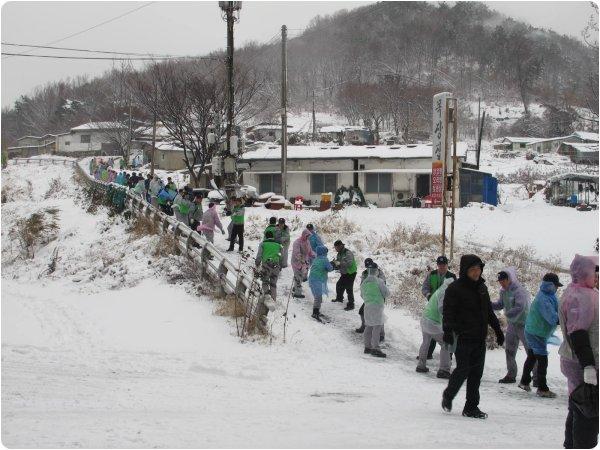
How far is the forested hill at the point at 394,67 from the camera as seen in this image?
3381 inches

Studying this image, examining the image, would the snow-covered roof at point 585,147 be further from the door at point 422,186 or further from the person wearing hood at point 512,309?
the person wearing hood at point 512,309

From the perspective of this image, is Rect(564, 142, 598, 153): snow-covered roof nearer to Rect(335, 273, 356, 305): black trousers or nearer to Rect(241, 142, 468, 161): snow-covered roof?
Rect(241, 142, 468, 161): snow-covered roof

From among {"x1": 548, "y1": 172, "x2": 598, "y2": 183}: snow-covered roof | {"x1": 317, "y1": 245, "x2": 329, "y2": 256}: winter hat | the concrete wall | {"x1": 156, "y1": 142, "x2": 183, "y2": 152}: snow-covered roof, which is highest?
the concrete wall

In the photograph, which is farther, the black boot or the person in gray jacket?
the black boot

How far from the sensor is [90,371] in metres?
7.62

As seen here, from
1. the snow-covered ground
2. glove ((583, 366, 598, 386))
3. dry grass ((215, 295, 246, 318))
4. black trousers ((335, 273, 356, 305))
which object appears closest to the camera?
glove ((583, 366, 598, 386))

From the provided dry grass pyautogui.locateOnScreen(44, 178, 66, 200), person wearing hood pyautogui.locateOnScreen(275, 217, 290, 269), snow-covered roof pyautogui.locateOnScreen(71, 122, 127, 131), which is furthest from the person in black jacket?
snow-covered roof pyautogui.locateOnScreen(71, 122, 127, 131)

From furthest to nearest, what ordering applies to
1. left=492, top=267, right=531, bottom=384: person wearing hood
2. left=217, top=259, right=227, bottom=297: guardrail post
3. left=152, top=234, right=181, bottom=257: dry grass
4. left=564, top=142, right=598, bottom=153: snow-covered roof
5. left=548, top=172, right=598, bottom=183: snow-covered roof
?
1. left=564, top=142, right=598, bottom=153: snow-covered roof
2. left=548, top=172, right=598, bottom=183: snow-covered roof
3. left=152, top=234, right=181, bottom=257: dry grass
4. left=217, top=259, right=227, bottom=297: guardrail post
5. left=492, top=267, right=531, bottom=384: person wearing hood

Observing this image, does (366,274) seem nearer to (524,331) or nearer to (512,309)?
(512,309)

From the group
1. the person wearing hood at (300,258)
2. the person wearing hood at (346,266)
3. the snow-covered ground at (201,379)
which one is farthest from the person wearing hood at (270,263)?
the person wearing hood at (346,266)

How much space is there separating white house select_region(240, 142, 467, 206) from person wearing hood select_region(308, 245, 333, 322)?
21.7 m

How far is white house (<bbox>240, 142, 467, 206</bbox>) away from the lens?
32.5 m

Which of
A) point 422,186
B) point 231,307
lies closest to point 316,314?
point 231,307

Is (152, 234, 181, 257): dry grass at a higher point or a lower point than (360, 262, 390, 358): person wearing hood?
higher
